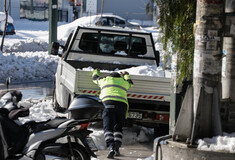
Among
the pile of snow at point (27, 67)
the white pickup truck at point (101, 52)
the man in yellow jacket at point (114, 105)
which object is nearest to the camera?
the man in yellow jacket at point (114, 105)

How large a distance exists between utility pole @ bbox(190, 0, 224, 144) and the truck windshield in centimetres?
581

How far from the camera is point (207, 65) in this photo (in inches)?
239

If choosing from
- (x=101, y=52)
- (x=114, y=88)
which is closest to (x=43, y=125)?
(x=114, y=88)

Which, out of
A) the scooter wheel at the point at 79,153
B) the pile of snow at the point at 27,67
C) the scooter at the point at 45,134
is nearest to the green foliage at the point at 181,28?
the scooter at the point at 45,134

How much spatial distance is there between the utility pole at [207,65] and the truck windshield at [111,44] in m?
5.81

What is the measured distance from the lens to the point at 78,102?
608 cm

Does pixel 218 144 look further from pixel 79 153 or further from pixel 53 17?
pixel 53 17

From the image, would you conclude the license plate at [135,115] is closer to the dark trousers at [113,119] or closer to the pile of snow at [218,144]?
the dark trousers at [113,119]

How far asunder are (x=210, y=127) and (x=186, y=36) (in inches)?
46.4

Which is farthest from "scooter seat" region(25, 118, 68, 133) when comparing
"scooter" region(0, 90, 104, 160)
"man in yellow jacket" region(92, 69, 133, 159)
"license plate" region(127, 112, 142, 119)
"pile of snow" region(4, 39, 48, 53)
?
"pile of snow" region(4, 39, 48, 53)

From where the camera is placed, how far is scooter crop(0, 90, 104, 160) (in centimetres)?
611

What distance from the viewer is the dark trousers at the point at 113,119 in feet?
28.8

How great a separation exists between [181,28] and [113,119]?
2.78m

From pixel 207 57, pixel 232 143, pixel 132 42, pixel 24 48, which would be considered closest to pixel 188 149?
pixel 232 143
